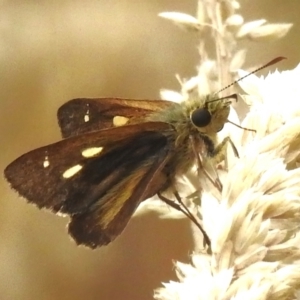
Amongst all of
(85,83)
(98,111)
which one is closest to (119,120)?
(98,111)

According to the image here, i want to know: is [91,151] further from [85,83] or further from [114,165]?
[85,83]

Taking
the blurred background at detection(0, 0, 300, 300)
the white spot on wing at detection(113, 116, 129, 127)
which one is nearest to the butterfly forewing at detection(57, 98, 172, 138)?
the white spot on wing at detection(113, 116, 129, 127)

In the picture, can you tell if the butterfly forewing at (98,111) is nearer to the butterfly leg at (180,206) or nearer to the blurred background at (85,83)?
the butterfly leg at (180,206)

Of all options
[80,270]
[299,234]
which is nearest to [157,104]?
[299,234]

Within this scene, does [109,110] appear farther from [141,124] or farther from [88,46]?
[88,46]

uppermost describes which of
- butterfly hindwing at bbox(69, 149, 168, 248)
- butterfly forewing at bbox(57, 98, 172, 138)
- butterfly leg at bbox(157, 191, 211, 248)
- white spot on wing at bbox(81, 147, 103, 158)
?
butterfly forewing at bbox(57, 98, 172, 138)

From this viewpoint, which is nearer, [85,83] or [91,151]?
[91,151]

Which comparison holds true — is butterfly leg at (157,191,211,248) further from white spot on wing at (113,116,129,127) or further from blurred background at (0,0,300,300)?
blurred background at (0,0,300,300)
